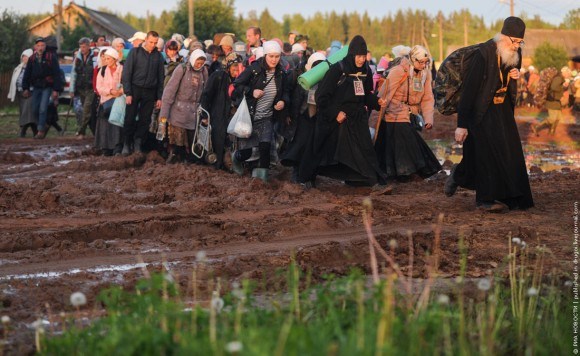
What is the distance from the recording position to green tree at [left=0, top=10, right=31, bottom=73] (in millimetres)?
38719

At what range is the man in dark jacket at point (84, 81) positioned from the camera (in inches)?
824

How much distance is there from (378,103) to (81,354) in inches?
340

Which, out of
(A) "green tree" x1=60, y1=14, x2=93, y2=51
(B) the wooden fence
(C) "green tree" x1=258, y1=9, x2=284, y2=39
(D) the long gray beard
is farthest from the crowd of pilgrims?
(C) "green tree" x1=258, y1=9, x2=284, y2=39

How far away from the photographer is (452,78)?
11.3 meters

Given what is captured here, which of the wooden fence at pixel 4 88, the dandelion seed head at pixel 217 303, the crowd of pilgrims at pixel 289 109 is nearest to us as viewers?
the dandelion seed head at pixel 217 303

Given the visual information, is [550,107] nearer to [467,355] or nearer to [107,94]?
[107,94]

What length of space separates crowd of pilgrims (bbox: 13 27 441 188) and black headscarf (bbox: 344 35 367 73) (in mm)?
14

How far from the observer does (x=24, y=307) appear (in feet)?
22.8

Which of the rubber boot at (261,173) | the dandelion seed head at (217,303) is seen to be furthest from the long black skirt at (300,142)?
the dandelion seed head at (217,303)

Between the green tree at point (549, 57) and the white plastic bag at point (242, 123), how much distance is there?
49830 mm

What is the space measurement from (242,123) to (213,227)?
147 inches

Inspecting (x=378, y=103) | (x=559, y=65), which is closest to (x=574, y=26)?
(x=559, y=65)

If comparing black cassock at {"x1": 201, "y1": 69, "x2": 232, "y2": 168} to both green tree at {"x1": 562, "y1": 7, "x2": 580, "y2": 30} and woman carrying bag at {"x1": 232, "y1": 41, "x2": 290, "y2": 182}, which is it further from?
green tree at {"x1": 562, "y1": 7, "x2": 580, "y2": 30}

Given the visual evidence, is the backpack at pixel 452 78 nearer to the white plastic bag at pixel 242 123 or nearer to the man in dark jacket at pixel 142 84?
the white plastic bag at pixel 242 123
